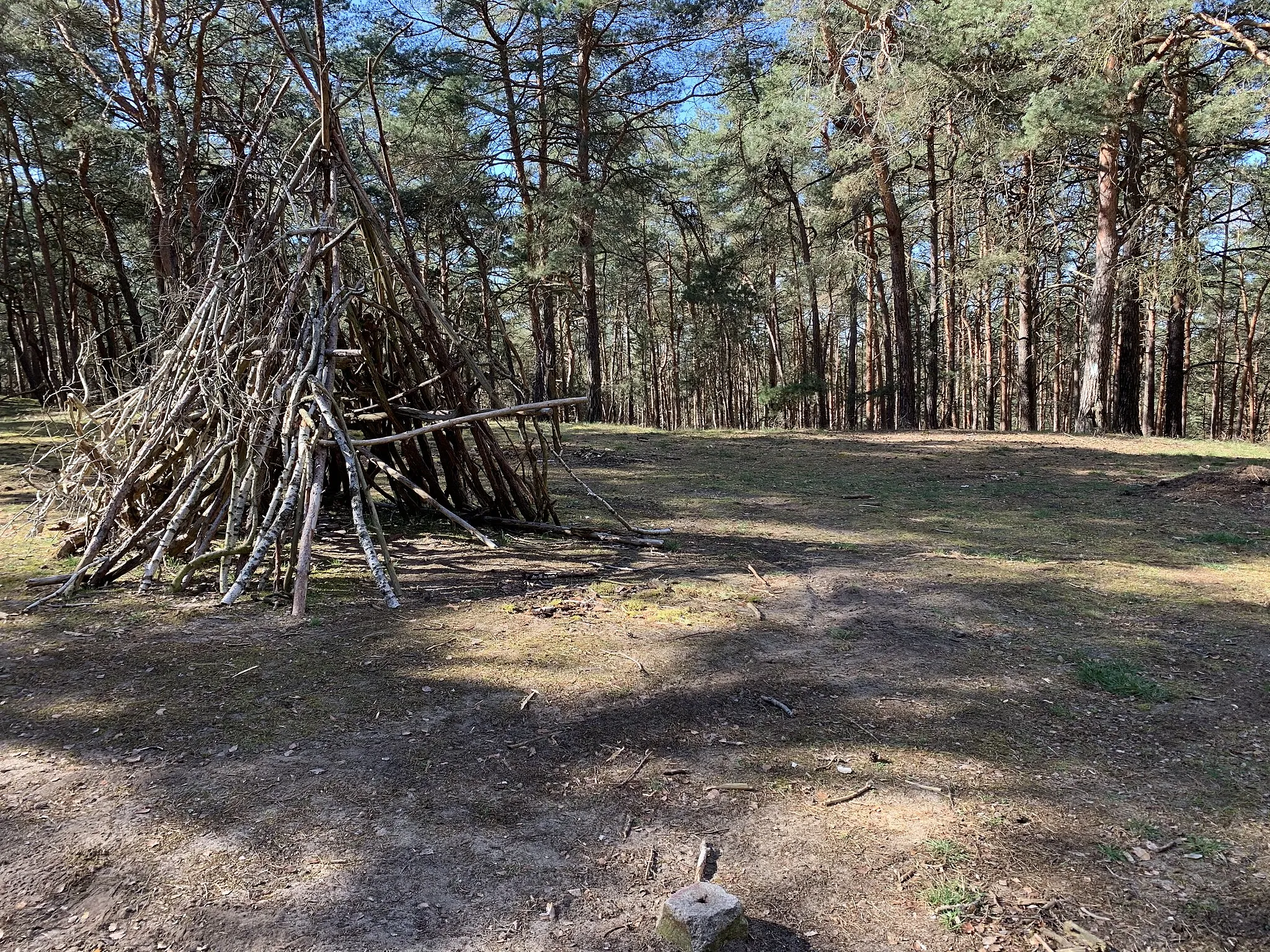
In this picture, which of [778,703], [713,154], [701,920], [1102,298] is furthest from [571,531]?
[713,154]

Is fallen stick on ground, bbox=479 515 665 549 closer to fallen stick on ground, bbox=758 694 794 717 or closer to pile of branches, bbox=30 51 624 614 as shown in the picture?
pile of branches, bbox=30 51 624 614

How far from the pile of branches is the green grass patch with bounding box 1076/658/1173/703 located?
310 centimetres

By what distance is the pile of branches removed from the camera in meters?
4.22

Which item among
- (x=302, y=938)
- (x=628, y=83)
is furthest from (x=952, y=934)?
(x=628, y=83)

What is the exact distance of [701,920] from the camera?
1.79 meters

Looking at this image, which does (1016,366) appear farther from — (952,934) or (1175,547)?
(952,934)

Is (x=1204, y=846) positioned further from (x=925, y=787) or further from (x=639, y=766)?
(x=639, y=766)

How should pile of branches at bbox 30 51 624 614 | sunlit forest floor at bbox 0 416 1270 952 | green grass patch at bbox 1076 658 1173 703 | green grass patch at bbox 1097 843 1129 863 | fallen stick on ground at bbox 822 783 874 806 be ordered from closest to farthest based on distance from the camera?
sunlit forest floor at bbox 0 416 1270 952, green grass patch at bbox 1097 843 1129 863, fallen stick on ground at bbox 822 783 874 806, green grass patch at bbox 1076 658 1173 703, pile of branches at bbox 30 51 624 614

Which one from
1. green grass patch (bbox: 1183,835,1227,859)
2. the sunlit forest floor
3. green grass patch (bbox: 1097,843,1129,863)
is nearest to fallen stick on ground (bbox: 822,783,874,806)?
the sunlit forest floor

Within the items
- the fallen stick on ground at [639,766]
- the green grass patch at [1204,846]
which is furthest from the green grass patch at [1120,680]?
the fallen stick on ground at [639,766]

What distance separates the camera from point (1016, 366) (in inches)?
1025

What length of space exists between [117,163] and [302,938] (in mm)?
17400

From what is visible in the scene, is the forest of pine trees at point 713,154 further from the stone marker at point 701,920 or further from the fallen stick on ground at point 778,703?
the stone marker at point 701,920

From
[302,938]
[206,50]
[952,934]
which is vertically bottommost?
[952,934]
